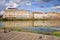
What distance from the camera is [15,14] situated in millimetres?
1873

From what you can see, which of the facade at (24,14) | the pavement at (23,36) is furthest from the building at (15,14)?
the pavement at (23,36)

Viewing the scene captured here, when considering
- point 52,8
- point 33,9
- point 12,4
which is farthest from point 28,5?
point 52,8

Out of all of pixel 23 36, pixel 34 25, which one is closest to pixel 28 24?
pixel 34 25

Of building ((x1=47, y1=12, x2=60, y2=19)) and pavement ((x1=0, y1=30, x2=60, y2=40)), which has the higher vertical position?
building ((x1=47, y1=12, x2=60, y2=19))

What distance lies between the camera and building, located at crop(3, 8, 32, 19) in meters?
1.85

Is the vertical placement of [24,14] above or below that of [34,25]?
above

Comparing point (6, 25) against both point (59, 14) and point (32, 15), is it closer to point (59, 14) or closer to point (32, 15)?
point (32, 15)

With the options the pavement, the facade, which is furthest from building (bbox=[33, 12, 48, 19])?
the pavement

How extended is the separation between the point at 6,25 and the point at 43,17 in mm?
586

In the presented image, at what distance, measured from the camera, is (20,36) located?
5.94 ft

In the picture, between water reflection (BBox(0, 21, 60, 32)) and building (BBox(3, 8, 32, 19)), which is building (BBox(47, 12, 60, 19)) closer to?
water reflection (BBox(0, 21, 60, 32))

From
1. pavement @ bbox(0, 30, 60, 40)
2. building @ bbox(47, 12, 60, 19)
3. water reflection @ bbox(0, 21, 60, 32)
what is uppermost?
building @ bbox(47, 12, 60, 19)

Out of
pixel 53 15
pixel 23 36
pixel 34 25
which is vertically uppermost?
pixel 53 15

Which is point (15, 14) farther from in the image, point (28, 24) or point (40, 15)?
point (40, 15)
